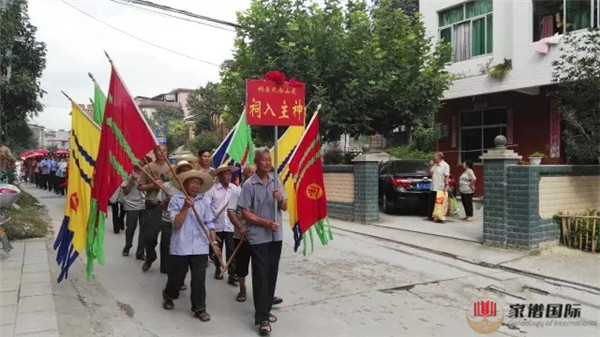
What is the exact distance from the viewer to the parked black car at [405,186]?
11.9 metres

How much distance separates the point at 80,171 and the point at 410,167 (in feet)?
28.5

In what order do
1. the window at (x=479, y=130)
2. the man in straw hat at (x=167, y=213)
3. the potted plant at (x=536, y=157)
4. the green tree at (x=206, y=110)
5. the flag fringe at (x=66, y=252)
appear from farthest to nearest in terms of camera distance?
1. the green tree at (x=206, y=110)
2. the window at (x=479, y=130)
3. the potted plant at (x=536, y=157)
4. the man in straw hat at (x=167, y=213)
5. the flag fringe at (x=66, y=252)

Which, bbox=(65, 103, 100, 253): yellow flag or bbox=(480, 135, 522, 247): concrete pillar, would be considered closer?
bbox=(65, 103, 100, 253): yellow flag

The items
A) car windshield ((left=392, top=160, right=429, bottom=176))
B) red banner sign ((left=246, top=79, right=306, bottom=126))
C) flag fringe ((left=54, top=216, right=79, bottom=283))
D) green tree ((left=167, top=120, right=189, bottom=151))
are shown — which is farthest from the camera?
A: green tree ((left=167, top=120, right=189, bottom=151))

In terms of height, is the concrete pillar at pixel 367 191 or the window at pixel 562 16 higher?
the window at pixel 562 16

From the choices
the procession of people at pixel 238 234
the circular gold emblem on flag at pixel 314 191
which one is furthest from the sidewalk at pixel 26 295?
the circular gold emblem on flag at pixel 314 191

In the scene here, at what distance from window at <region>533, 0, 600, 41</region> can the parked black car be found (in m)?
4.78

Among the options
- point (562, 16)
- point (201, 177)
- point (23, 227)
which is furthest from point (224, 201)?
point (562, 16)

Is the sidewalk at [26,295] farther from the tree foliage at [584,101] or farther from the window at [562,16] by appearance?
the window at [562,16]

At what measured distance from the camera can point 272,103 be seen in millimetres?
5535

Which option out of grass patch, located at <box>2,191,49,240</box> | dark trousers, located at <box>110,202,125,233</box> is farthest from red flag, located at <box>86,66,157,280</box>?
dark trousers, located at <box>110,202,125,233</box>

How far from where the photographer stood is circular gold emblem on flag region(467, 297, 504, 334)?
4801 mm

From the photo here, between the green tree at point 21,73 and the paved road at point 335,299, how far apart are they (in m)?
6.99

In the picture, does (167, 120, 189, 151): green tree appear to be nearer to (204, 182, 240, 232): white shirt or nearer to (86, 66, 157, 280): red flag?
(204, 182, 240, 232): white shirt
